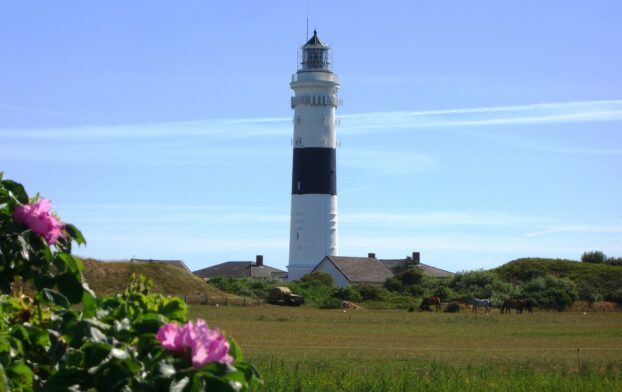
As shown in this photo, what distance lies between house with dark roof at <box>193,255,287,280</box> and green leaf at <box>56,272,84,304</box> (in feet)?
357

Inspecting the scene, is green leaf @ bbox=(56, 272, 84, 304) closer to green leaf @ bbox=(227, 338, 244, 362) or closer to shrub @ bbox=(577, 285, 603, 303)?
green leaf @ bbox=(227, 338, 244, 362)

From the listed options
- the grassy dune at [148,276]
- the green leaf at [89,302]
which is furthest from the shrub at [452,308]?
the green leaf at [89,302]

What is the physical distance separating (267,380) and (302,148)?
57011 millimetres

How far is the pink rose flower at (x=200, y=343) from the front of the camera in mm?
4527

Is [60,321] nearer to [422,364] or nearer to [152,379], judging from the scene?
[152,379]

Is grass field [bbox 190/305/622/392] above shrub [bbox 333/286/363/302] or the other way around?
the other way around

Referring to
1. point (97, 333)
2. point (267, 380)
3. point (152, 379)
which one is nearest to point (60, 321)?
point (97, 333)

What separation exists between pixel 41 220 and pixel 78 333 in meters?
0.69

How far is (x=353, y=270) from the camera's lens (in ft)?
266

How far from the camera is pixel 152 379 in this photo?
4.65 meters

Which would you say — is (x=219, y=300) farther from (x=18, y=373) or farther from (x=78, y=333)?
(x=18, y=373)

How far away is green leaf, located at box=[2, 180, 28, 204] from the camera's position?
5645 mm

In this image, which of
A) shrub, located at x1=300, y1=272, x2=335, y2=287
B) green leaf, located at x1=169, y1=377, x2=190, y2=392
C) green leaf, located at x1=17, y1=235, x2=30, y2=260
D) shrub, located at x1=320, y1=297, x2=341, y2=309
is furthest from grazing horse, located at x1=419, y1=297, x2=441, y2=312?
green leaf, located at x1=169, y1=377, x2=190, y2=392

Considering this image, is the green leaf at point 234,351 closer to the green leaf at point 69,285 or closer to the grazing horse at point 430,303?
the green leaf at point 69,285
